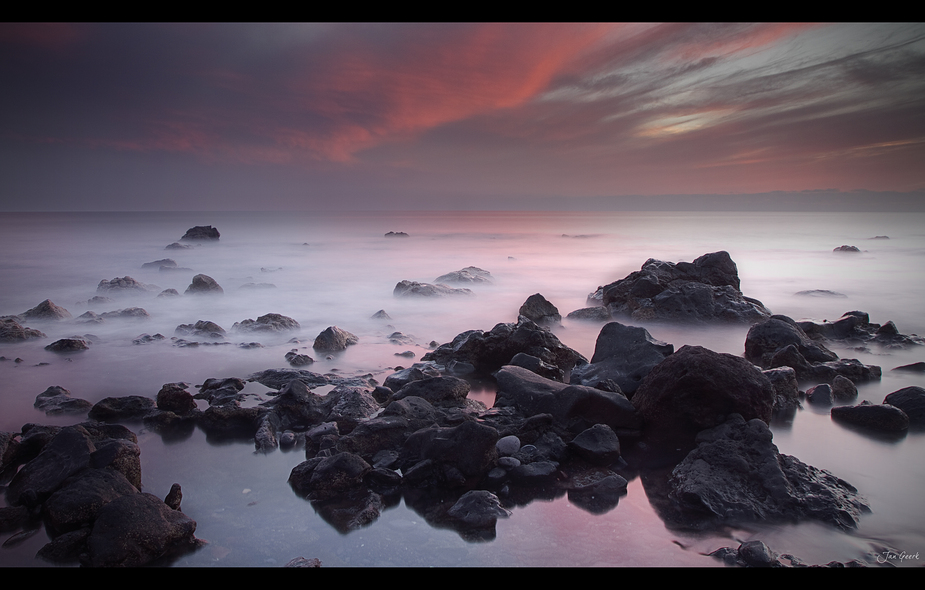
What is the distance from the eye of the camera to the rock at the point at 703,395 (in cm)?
418

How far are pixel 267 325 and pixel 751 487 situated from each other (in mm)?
7740

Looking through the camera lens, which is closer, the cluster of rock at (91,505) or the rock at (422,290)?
the cluster of rock at (91,505)

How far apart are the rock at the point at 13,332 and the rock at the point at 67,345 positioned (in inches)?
34.9

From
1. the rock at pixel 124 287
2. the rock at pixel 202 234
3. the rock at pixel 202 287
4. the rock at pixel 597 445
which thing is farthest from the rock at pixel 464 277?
the rock at pixel 202 234

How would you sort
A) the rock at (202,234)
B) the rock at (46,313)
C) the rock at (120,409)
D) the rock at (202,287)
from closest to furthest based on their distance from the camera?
the rock at (120,409) < the rock at (46,313) < the rock at (202,287) < the rock at (202,234)

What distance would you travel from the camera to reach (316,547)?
3049mm

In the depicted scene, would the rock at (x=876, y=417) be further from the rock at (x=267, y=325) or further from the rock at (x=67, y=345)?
the rock at (x=67, y=345)

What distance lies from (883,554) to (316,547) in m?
3.52

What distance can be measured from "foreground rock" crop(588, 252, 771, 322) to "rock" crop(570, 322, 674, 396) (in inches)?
167

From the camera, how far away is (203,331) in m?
8.39

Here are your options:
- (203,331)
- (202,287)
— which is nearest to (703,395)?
(203,331)
